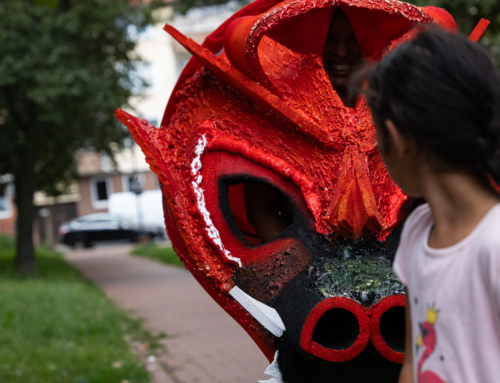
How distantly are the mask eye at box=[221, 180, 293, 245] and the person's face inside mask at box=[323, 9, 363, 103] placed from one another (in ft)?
1.58

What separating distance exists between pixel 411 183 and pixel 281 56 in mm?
1205

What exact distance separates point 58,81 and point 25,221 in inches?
160

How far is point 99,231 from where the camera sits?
27422mm

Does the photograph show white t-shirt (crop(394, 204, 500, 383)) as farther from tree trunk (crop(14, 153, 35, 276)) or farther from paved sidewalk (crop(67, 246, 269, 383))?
tree trunk (crop(14, 153, 35, 276))

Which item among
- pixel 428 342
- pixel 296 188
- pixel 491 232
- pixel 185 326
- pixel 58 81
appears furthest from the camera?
pixel 58 81

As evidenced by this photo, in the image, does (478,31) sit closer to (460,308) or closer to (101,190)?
(460,308)

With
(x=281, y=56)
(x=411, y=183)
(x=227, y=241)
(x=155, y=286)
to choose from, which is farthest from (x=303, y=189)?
(x=155, y=286)

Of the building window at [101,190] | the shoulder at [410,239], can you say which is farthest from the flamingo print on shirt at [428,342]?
the building window at [101,190]

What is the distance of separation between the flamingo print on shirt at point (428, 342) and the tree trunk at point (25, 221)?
12461mm

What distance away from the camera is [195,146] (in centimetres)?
221

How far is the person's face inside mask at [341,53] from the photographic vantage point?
7.38 ft

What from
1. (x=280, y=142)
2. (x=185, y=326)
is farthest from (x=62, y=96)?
(x=280, y=142)

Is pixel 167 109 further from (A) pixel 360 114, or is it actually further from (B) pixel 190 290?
(B) pixel 190 290

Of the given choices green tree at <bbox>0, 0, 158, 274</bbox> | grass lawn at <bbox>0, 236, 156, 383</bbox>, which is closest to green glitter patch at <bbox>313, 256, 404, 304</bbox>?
grass lawn at <bbox>0, 236, 156, 383</bbox>
